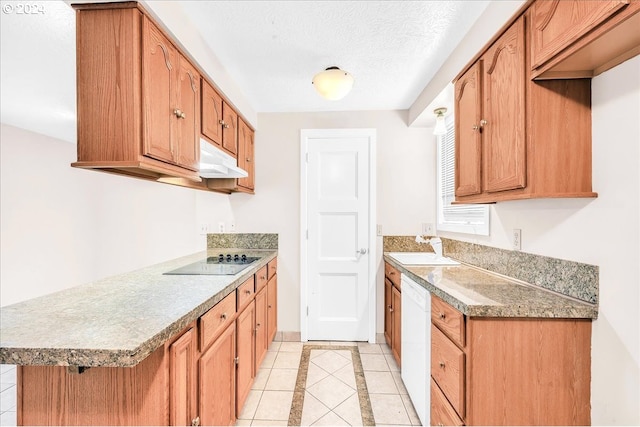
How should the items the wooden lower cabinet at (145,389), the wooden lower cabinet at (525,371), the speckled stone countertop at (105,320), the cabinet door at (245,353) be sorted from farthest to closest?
1. the cabinet door at (245,353)
2. the wooden lower cabinet at (525,371)
3. the wooden lower cabinet at (145,389)
4. the speckled stone countertop at (105,320)

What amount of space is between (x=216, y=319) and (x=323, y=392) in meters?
1.19

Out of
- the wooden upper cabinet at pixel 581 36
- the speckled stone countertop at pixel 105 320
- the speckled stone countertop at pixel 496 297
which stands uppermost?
the wooden upper cabinet at pixel 581 36

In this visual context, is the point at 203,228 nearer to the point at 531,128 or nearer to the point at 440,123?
the point at 440,123

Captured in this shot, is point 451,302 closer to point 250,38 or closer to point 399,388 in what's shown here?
point 399,388

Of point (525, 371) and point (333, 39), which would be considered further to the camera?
point (333, 39)

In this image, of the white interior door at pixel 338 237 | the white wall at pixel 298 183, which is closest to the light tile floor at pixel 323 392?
the white interior door at pixel 338 237

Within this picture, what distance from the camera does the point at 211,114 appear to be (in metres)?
1.89

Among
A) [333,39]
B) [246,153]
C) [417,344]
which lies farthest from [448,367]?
[246,153]

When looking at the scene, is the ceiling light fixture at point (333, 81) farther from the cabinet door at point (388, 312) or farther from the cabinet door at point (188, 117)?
the cabinet door at point (388, 312)

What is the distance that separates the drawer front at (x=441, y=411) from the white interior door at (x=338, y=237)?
1.31 metres

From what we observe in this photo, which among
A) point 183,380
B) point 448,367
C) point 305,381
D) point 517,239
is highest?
point 517,239

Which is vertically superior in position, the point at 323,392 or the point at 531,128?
the point at 531,128

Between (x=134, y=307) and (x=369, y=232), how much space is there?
2.15 metres

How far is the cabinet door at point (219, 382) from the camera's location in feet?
3.95
